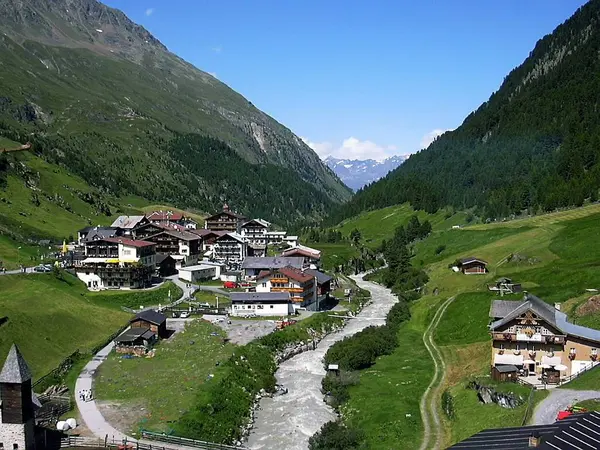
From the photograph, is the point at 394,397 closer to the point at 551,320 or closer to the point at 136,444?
the point at 551,320

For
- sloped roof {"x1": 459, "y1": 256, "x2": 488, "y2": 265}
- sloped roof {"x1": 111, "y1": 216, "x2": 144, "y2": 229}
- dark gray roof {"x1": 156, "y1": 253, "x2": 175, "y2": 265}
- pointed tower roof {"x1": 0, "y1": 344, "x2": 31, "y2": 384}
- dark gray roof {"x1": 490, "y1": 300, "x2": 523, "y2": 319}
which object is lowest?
dark gray roof {"x1": 490, "y1": 300, "x2": 523, "y2": 319}

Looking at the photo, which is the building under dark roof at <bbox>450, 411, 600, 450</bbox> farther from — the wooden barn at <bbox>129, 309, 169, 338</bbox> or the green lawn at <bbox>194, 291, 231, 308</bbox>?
the green lawn at <bbox>194, 291, 231, 308</bbox>

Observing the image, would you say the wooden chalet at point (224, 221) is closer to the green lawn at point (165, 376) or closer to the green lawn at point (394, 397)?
the green lawn at point (165, 376)

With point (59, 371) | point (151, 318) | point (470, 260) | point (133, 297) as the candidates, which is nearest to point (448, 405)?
point (59, 371)

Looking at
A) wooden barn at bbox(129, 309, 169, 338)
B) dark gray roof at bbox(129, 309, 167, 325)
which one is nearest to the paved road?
wooden barn at bbox(129, 309, 169, 338)

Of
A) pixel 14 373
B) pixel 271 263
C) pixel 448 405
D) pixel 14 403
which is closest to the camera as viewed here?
pixel 14 373

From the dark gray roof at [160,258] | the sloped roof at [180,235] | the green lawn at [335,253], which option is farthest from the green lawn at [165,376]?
the green lawn at [335,253]
